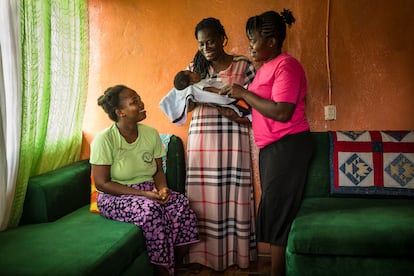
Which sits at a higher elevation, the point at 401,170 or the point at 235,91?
the point at 235,91

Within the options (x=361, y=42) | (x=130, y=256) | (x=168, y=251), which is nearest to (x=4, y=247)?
(x=130, y=256)

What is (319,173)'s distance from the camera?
104 inches

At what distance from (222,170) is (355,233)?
91 cm

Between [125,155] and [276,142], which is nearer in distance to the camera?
[276,142]

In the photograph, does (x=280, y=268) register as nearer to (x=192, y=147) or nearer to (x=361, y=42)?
(x=192, y=147)

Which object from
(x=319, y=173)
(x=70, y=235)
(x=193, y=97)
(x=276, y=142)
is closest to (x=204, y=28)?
(x=193, y=97)

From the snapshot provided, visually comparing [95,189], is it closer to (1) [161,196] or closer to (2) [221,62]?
(1) [161,196]

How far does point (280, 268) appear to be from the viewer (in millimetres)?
2305

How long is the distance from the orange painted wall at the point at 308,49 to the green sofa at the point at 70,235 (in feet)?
2.10

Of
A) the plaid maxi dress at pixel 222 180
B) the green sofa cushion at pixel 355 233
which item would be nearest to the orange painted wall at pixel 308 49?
the plaid maxi dress at pixel 222 180

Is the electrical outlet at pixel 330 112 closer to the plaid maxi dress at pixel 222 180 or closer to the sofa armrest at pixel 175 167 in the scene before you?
the plaid maxi dress at pixel 222 180

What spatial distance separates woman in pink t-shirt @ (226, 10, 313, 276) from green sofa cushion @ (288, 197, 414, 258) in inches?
5.2

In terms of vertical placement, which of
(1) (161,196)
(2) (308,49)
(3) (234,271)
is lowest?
(3) (234,271)

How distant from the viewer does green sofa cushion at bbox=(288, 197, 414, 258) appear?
1940mm
